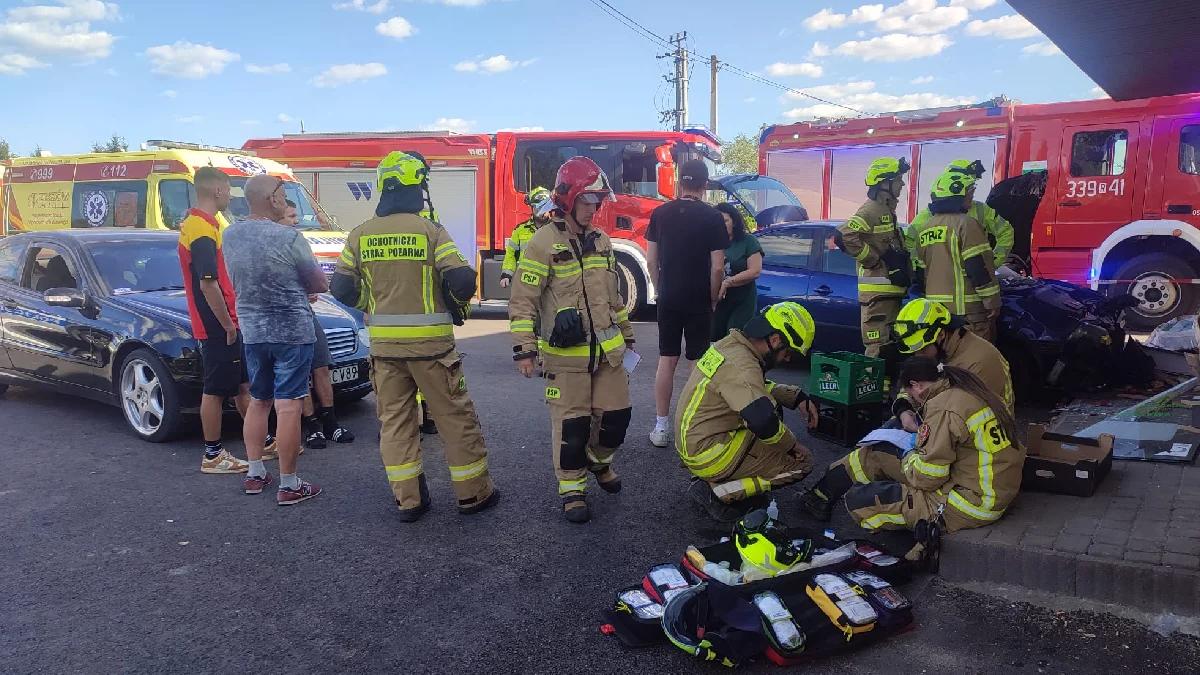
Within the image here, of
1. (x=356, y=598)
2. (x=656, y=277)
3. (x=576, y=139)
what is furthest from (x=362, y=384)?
(x=576, y=139)

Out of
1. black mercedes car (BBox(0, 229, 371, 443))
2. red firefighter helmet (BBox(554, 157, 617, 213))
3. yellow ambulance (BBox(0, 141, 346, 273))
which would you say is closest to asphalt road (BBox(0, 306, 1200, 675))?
black mercedes car (BBox(0, 229, 371, 443))

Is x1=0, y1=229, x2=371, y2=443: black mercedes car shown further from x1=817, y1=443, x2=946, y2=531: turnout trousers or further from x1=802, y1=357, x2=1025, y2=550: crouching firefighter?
x1=802, y1=357, x2=1025, y2=550: crouching firefighter

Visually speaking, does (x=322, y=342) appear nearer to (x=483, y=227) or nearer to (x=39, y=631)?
(x=39, y=631)

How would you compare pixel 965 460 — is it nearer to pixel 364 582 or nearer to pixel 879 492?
pixel 879 492

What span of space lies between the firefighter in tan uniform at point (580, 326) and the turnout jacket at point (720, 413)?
1.29ft

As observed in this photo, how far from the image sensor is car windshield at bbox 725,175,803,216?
11.3m

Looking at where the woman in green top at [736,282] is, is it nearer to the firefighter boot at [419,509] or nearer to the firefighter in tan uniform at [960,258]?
the firefighter in tan uniform at [960,258]

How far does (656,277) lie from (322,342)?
91.7 inches

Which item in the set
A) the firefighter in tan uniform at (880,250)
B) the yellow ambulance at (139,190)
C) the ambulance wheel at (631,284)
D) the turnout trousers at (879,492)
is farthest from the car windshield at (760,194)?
the turnout trousers at (879,492)

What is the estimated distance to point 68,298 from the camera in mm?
5754

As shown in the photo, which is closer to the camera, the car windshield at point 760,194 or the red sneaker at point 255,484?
the red sneaker at point 255,484

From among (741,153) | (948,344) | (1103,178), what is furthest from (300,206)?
(741,153)

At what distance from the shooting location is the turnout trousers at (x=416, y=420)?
402 cm

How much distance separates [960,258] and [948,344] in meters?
1.64
